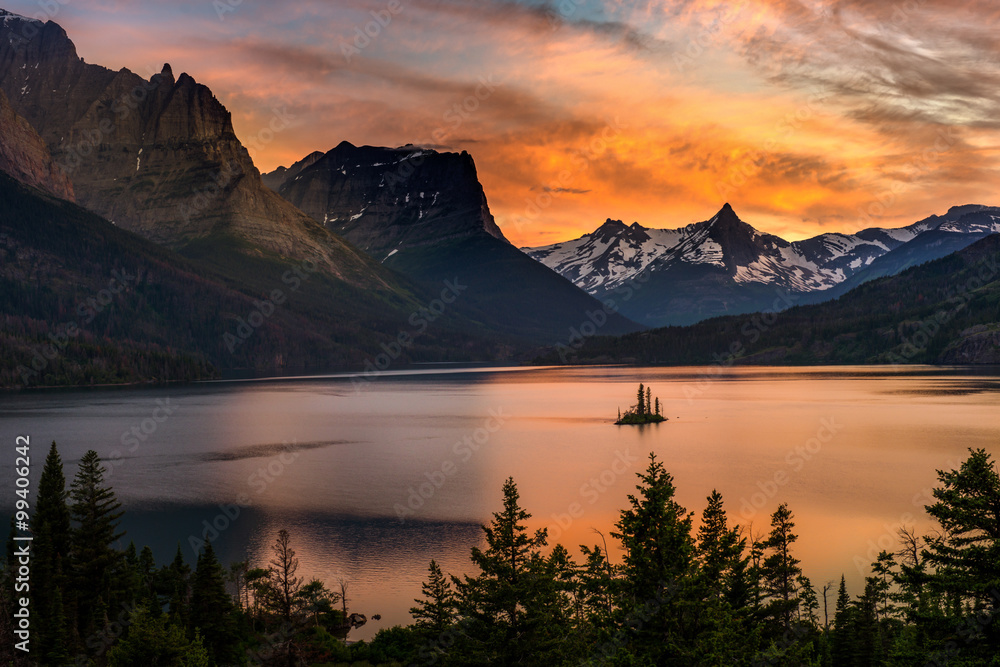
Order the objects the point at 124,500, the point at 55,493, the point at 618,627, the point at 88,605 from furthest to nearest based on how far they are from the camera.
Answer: the point at 124,500, the point at 55,493, the point at 88,605, the point at 618,627

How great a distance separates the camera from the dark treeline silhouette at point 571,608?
2188cm

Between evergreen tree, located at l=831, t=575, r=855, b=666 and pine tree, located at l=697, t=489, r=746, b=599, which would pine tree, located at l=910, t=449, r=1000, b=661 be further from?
evergreen tree, located at l=831, t=575, r=855, b=666

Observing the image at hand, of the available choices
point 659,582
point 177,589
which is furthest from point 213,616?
point 659,582

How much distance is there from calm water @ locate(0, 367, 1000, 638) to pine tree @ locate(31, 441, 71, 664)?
13.9 metres

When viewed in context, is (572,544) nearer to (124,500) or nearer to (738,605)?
(738,605)

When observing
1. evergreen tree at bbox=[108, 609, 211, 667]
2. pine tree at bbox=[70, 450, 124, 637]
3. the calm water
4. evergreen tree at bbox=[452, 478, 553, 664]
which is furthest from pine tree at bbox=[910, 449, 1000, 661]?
pine tree at bbox=[70, 450, 124, 637]

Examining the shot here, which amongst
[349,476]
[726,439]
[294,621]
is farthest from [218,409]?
[294,621]

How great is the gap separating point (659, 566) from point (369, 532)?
47528 millimetres

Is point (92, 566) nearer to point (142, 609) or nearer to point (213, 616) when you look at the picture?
point (213, 616)

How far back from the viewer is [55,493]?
52500 millimetres

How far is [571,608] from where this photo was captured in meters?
41.8

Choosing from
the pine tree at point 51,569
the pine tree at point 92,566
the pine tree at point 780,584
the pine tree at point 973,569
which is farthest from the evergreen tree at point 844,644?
the pine tree at point 92,566

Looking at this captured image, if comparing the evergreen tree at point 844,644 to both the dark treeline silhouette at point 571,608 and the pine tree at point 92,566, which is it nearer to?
the dark treeline silhouette at point 571,608

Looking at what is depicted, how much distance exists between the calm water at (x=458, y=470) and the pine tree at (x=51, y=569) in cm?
1387
